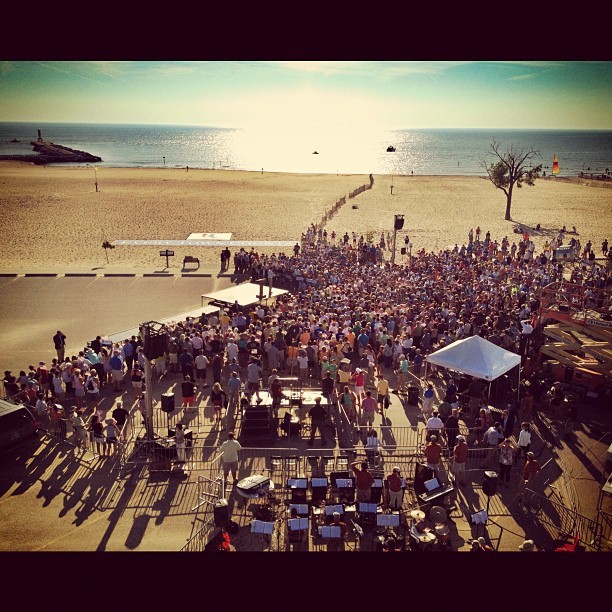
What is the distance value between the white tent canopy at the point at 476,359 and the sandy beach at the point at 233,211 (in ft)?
60.8

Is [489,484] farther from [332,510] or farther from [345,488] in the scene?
[332,510]

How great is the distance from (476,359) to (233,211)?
35.7m

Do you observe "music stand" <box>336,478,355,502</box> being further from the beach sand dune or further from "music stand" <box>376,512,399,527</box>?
the beach sand dune

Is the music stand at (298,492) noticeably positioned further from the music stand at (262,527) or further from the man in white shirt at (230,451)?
the man in white shirt at (230,451)

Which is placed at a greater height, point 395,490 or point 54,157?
point 54,157

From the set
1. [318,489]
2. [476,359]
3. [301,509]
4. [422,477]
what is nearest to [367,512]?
[318,489]

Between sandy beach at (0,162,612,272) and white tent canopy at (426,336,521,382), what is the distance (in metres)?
18.5

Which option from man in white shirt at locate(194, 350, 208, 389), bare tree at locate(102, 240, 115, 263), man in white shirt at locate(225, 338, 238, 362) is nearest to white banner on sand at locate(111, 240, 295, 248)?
bare tree at locate(102, 240, 115, 263)

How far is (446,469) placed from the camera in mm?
11297

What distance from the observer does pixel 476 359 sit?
12828mm

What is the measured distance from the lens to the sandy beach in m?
32.6

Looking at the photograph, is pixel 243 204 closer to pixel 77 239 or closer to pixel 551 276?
pixel 77 239
